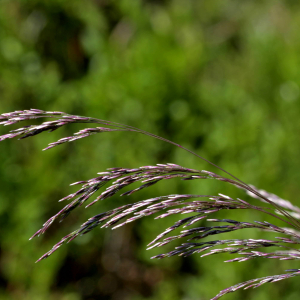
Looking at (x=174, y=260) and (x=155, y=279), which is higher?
(x=174, y=260)

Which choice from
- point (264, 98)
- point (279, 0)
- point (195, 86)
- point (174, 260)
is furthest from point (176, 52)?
point (279, 0)

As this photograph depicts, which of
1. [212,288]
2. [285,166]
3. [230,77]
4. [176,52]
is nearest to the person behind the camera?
[212,288]

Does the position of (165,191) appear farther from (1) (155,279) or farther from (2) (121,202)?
(1) (155,279)

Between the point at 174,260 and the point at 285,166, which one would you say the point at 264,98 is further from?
the point at 174,260

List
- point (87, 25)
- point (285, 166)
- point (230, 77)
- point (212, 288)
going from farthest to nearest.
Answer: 1. point (230, 77)
2. point (87, 25)
3. point (285, 166)
4. point (212, 288)

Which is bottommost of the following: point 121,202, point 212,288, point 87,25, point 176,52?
point 212,288

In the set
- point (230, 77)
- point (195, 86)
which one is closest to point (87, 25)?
point (195, 86)

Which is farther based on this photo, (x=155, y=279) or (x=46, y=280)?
(x=155, y=279)
